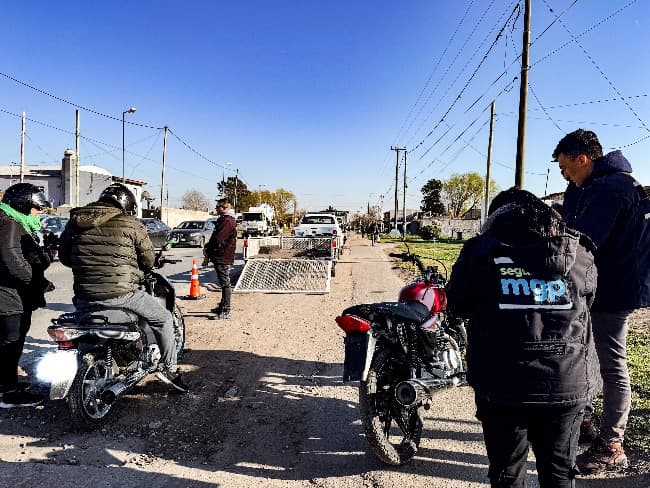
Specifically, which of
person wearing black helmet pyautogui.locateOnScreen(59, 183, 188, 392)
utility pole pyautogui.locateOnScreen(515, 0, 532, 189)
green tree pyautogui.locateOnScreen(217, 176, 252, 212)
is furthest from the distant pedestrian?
green tree pyautogui.locateOnScreen(217, 176, 252, 212)

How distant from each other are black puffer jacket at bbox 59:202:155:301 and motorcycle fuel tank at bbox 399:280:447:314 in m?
2.33

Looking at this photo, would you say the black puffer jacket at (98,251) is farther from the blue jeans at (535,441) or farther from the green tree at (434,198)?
the green tree at (434,198)

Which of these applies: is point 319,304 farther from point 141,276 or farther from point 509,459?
point 509,459

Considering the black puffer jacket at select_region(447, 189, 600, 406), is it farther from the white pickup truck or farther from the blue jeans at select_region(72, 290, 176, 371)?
the white pickup truck

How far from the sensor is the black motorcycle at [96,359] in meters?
3.41

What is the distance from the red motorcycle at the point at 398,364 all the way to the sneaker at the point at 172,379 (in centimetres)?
197

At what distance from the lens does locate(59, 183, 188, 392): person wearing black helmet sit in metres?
3.70

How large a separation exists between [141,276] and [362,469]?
8.02 ft

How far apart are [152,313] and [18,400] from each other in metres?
1.43

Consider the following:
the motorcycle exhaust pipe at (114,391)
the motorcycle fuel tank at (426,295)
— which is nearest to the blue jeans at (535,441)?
the motorcycle fuel tank at (426,295)

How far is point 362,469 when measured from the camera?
310 centimetres

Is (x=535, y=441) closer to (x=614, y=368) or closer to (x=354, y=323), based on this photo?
(x=354, y=323)

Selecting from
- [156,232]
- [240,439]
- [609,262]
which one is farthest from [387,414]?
[156,232]

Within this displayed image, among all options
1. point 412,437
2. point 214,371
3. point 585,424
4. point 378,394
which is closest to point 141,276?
point 214,371
